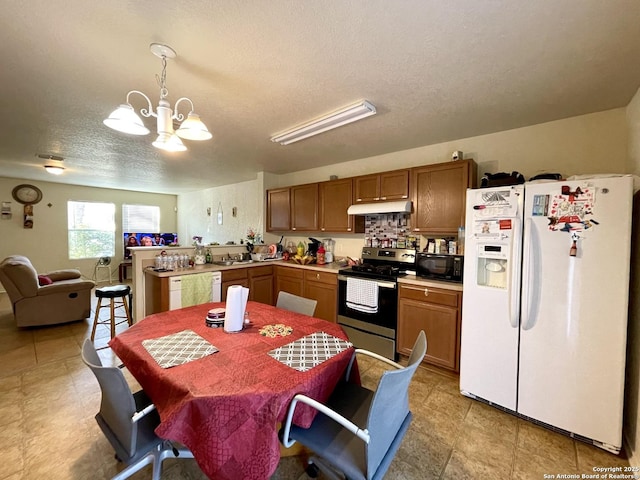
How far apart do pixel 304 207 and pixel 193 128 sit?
2.56 m

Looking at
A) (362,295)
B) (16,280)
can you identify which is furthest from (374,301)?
(16,280)

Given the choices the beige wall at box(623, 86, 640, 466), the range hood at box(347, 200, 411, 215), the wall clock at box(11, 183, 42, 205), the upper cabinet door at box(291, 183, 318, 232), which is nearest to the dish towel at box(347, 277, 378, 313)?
the range hood at box(347, 200, 411, 215)

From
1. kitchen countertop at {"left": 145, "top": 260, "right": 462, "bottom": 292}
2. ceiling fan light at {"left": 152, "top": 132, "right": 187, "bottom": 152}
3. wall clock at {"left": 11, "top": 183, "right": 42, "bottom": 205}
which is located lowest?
kitchen countertop at {"left": 145, "top": 260, "right": 462, "bottom": 292}

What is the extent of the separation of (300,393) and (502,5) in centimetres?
195

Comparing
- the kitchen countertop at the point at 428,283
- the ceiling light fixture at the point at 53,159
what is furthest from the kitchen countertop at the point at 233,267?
the ceiling light fixture at the point at 53,159

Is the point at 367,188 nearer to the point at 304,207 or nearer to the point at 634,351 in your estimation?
the point at 304,207

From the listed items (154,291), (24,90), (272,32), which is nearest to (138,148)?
(24,90)

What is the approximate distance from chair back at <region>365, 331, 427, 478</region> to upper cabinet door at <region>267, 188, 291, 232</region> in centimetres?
340

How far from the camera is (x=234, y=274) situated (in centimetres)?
362

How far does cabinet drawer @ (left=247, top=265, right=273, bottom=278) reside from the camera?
3815mm

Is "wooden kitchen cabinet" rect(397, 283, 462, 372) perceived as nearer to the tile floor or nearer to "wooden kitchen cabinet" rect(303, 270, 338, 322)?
the tile floor

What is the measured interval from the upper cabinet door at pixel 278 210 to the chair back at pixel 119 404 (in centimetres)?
333

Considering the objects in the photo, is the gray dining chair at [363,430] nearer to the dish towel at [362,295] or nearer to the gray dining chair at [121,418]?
the gray dining chair at [121,418]

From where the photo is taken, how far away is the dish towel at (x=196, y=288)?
3.10 m
